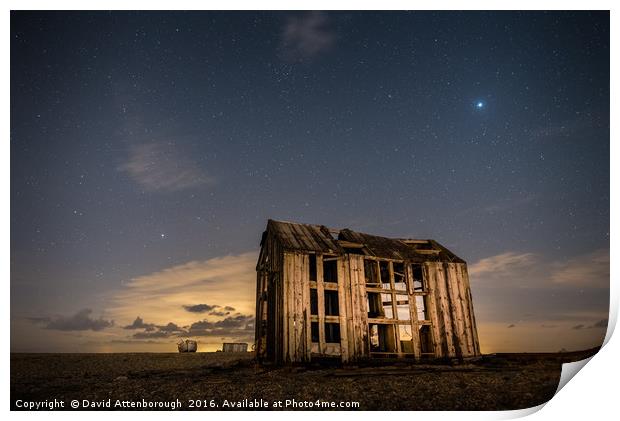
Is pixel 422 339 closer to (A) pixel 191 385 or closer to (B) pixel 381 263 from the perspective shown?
(B) pixel 381 263

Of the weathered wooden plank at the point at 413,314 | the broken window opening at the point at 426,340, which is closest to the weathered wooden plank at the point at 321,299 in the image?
the weathered wooden plank at the point at 413,314

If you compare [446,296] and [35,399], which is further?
[446,296]

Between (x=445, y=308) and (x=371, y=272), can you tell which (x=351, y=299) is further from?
(x=445, y=308)

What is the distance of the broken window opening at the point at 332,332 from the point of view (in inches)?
703

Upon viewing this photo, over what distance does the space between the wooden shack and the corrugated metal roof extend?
5 centimetres

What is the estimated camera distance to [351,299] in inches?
630

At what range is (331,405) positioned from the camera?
9.12 metres

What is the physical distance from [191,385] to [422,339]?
10393mm

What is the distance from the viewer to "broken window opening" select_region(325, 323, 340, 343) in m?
17.8

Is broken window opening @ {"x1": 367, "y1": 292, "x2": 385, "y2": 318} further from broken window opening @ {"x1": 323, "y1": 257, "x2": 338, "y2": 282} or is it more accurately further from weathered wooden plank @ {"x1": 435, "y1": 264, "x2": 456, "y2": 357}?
weathered wooden plank @ {"x1": 435, "y1": 264, "x2": 456, "y2": 357}
